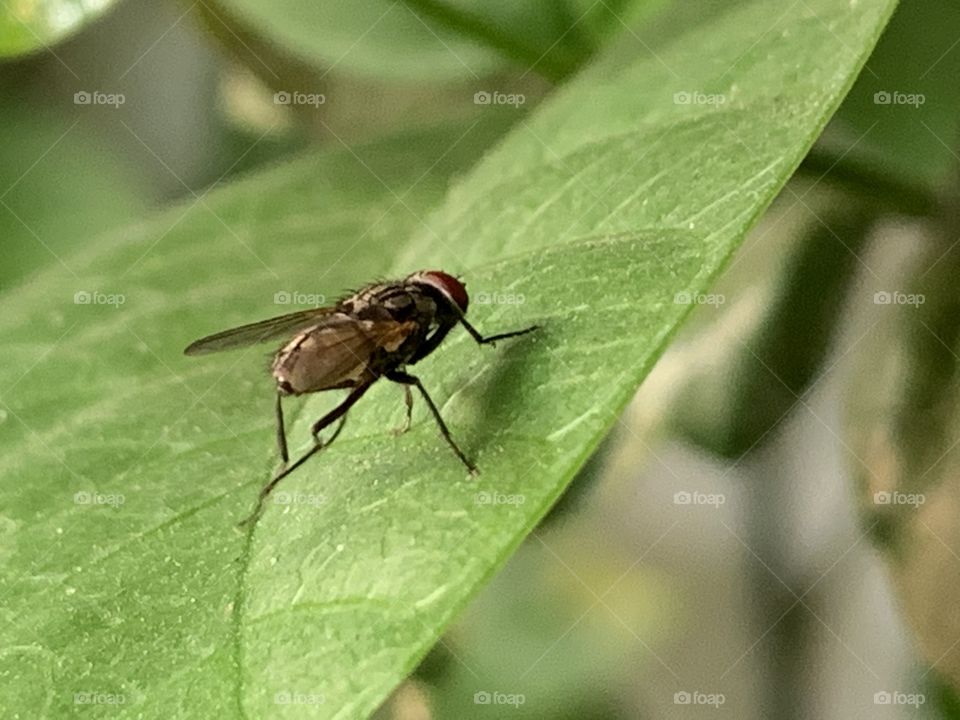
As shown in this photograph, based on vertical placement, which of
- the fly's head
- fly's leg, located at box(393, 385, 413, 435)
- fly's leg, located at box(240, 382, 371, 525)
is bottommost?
fly's leg, located at box(240, 382, 371, 525)

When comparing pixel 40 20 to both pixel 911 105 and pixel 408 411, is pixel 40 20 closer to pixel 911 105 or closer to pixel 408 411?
pixel 408 411

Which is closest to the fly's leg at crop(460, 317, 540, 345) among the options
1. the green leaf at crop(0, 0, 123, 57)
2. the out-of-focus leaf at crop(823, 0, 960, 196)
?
the out-of-focus leaf at crop(823, 0, 960, 196)

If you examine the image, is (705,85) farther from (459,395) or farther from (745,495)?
(745,495)

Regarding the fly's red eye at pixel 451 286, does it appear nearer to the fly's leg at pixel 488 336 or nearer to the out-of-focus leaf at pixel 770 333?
the fly's leg at pixel 488 336

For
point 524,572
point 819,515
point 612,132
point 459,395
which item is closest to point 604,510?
point 524,572

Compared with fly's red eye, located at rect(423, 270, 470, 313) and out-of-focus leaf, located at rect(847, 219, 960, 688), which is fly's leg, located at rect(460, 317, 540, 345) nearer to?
fly's red eye, located at rect(423, 270, 470, 313)

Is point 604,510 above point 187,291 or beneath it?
beneath

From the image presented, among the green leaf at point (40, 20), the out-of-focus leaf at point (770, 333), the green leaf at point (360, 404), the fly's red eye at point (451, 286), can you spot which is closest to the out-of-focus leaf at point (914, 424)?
the out-of-focus leaf at point (770, 333)

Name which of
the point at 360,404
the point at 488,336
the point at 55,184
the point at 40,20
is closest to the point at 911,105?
the point at 488,336
